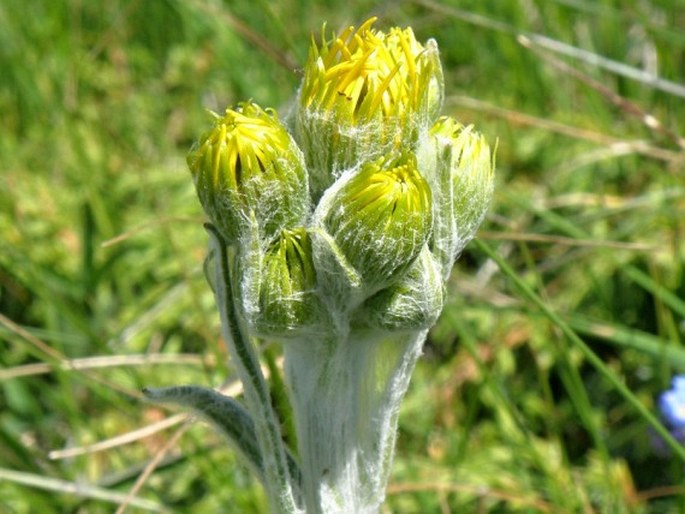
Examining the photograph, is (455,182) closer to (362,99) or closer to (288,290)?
(362,99)

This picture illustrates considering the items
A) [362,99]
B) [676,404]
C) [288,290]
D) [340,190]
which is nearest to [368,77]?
[362,99]

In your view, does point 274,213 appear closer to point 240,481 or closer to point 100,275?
point 240,481

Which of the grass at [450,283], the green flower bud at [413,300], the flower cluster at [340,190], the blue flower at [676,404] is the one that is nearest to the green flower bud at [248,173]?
the flower cluster at [340,190]

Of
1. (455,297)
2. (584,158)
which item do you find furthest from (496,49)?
(455,297)

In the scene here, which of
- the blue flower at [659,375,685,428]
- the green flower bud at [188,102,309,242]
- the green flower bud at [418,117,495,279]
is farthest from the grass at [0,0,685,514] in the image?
the green flower bud at [188,102,309,242]

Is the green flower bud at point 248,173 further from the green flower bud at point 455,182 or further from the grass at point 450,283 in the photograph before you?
the grass at point 450,283
